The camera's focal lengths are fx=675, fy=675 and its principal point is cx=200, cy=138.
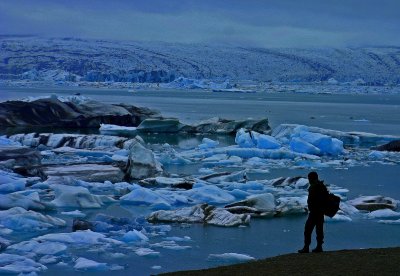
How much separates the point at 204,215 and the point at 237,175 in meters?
3.79

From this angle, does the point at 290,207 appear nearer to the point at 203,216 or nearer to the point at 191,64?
the point at 203,216

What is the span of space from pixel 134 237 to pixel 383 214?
373 centimetres

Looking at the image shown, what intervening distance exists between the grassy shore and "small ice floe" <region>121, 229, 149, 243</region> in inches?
78.8

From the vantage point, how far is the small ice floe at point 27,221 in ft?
27.1

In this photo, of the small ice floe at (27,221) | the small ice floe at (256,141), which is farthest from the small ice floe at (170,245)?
the small ice floe at (256,141)

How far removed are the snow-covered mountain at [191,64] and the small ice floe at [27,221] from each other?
62353 mm

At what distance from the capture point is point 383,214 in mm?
9469

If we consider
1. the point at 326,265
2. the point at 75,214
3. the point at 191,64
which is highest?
the point at 191,64

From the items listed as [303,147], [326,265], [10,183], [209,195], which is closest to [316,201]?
[326,265]

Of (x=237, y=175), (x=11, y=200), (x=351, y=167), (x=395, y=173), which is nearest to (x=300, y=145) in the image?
(x=351, y=167)

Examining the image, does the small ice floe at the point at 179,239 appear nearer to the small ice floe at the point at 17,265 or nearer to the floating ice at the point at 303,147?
the small ice floe at the point at 17,265

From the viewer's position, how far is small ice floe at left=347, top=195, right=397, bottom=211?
32.9ft

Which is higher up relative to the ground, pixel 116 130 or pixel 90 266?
pixel 90 266

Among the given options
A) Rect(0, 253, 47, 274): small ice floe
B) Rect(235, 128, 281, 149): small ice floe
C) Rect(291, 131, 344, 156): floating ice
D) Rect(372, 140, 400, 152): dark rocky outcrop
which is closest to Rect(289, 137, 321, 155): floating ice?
Rect(291, 131, 344, 156): floating ice
